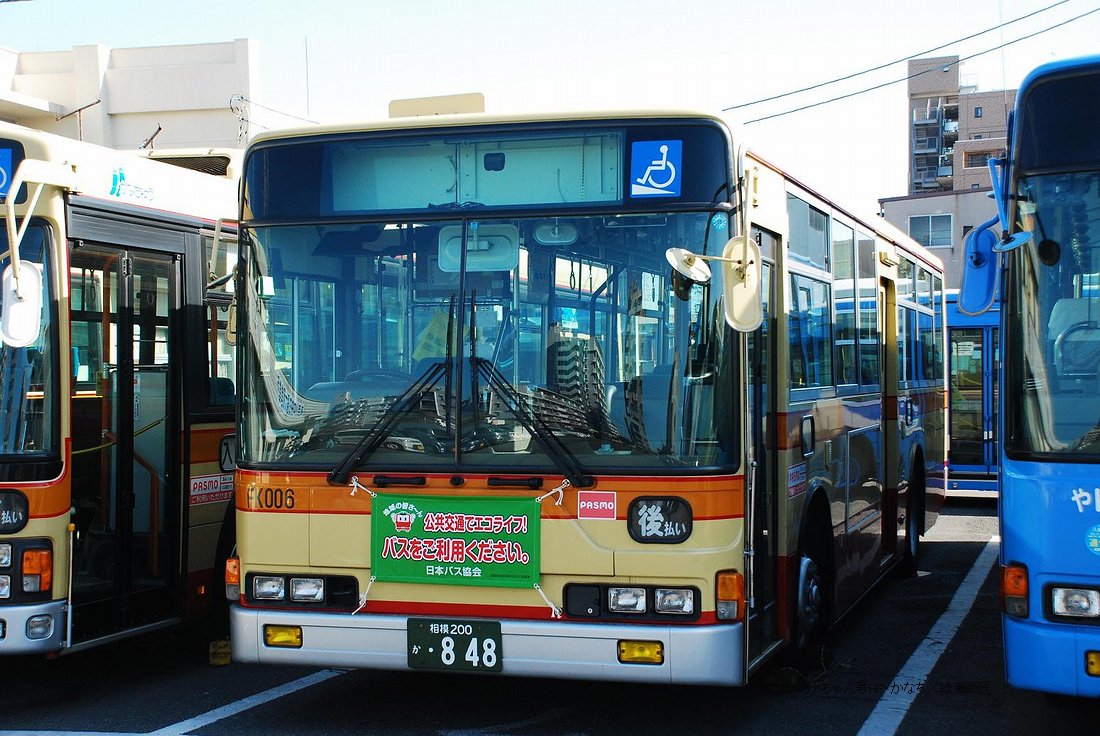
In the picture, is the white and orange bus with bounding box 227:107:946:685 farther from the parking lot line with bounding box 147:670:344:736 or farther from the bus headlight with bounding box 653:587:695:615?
A: the parking lot line with bounding box 147:670:344:736

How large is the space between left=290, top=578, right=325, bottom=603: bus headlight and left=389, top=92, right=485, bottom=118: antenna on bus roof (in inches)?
92.3

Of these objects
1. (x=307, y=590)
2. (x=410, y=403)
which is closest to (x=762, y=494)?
(x=410, y=403)

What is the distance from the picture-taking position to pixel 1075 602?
518cm

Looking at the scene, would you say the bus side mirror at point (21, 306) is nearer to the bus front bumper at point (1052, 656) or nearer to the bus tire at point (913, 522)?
the bus front bumper at point (1052, 656)

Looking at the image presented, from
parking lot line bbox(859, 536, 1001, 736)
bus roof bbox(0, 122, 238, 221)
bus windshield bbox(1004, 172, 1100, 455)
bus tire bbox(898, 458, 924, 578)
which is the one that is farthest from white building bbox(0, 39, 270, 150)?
bus windshield bbox(1004, 172, 1100, 455)

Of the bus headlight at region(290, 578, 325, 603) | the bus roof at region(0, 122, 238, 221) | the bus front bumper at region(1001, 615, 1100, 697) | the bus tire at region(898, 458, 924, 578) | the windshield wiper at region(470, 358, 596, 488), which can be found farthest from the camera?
the bus tire at region(898, 458, 924, 578)

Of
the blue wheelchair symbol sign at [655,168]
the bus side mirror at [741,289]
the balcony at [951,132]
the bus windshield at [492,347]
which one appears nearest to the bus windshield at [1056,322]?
the bus side mirror at [741,289]

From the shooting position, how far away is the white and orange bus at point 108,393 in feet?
21.2

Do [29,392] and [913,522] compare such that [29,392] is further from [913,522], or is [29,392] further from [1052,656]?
[913,522]

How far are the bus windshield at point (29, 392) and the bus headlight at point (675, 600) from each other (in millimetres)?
3254

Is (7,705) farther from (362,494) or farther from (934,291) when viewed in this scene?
(934,291)

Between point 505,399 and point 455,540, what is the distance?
0.69 metres

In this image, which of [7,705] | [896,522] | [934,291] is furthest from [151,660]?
[934,291]

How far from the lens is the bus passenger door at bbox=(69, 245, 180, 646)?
7.14 m
